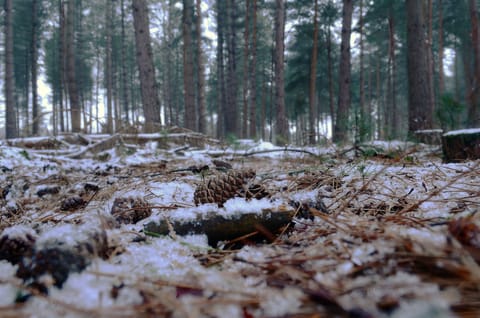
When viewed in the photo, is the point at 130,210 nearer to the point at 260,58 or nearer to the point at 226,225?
the point at 226,225

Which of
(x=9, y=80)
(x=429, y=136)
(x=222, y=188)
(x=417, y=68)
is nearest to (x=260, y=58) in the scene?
(x=9, y=80)

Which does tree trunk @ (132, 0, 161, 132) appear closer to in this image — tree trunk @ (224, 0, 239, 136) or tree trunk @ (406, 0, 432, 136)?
tree trunk @ (406, 0, 432, 136)

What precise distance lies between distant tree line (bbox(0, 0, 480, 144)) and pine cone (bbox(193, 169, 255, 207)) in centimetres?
131

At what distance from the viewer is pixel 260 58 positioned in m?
21.8

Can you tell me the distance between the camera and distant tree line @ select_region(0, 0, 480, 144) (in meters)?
5.74

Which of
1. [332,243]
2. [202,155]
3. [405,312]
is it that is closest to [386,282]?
[405,312]

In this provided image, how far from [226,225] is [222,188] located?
0.36 meters

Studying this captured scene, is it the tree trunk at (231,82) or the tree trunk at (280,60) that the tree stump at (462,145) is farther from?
the tree trunk at (231,82)

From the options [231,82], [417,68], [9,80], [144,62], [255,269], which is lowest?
[255,269]

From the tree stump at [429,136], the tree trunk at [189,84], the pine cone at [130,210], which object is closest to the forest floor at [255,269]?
the pine cone at [130,210]

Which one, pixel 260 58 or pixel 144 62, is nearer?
pixel 144 62

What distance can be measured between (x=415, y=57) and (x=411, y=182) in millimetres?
5513

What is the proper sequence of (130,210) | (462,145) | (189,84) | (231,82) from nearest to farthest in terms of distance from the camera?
(130,210), (462,145), (189,84), (231,82)

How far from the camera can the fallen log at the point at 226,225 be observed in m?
0.91
